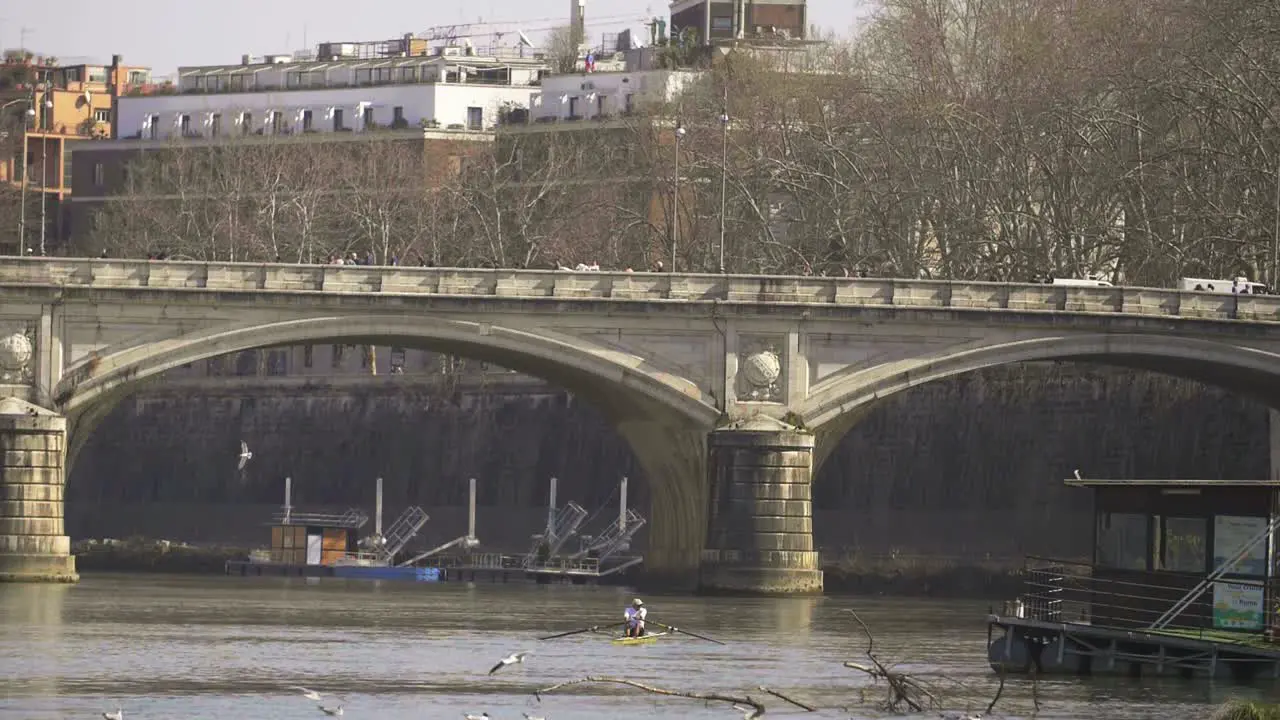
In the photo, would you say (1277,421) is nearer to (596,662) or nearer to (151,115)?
(596,662)

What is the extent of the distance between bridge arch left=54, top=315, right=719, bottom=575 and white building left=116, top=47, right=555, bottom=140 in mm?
49340

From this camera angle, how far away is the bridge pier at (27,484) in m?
93.3

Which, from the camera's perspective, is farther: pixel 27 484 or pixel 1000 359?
pixel 1000 359

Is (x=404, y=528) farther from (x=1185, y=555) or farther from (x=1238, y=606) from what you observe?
(x=1238, y=606)

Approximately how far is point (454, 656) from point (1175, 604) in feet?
46.6

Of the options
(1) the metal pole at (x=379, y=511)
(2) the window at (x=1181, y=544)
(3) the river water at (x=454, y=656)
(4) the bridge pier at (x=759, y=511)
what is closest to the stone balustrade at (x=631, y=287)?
(4) the bridge pier at (x=759, y=511)

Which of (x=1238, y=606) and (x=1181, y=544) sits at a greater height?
(x=1181, y=544)

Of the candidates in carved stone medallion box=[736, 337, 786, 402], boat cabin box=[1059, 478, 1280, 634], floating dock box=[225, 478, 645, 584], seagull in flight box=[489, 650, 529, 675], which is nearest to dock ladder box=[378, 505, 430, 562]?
floating dock box=[225, 478, 645, 584]

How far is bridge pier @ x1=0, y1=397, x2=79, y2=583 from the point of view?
93312 mm

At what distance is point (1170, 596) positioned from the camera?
69812 mm

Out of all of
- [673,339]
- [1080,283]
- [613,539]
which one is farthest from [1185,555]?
[613,539]

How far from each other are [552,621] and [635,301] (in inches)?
454

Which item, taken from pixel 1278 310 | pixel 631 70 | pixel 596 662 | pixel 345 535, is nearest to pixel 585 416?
pixel 345 535

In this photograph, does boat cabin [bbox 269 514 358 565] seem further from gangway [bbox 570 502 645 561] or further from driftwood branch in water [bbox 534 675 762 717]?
driftwood branch in water [bbox 534 675 762 717]
